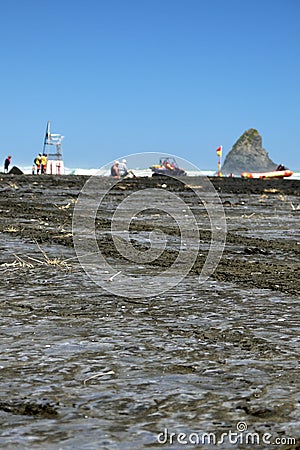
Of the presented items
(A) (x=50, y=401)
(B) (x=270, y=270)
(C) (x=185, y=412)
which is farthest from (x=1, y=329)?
(B) (x=270, y=270)

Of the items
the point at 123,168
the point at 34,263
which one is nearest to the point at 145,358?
the point at 34,263

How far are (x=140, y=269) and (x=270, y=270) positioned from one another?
32.2 inches

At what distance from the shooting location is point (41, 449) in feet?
5.50

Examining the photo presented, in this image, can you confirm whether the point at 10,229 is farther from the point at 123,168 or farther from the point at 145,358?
the point at 145,358

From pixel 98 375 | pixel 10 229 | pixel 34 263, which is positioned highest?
pixel 10 229

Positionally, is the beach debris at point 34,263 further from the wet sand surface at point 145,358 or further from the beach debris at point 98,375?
the beach debris at point 98,375

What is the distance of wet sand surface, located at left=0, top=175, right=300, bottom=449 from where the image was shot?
1833mm

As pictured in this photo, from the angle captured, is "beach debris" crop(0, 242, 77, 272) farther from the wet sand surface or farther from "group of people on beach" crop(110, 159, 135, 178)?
"group of people on beach" crop(110, 159, 135, 178)

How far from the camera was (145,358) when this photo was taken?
2.50 meters

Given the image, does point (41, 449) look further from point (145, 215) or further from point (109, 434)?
point (145, 215)

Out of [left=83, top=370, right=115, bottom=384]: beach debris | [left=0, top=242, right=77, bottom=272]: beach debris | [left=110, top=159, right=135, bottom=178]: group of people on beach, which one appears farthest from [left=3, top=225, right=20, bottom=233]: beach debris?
[left=83, top=370, right=115, bottom=384]: beach debris

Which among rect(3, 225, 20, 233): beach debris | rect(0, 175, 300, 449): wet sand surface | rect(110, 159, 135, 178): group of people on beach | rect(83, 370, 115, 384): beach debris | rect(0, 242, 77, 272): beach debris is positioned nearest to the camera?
rect(0, 175, 300, 449): wet sand surface

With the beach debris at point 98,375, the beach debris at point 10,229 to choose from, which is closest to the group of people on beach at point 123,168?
the beach debris at point 10,229

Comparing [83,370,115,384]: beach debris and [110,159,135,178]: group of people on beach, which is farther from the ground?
[110,159,135,178]: group of people on beach
